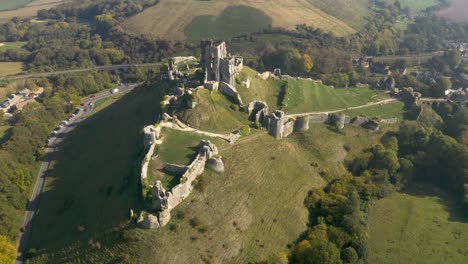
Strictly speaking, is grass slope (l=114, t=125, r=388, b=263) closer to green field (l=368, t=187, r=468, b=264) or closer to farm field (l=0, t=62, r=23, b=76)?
green field (l=368, t=187, r=468, b=264)

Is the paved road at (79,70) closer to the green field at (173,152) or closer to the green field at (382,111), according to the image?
the green field at (382,111)

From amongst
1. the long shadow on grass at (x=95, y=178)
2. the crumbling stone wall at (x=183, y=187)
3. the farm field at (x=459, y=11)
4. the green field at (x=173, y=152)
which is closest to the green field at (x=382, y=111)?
the green field at (x=173, y=152)

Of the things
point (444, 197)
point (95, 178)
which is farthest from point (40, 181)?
point (444, 197)

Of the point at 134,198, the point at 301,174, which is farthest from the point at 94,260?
the point at 301,174

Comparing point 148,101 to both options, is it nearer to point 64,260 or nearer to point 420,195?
point 64,260

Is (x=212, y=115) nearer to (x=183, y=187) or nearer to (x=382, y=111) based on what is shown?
(x=183, y=187)
